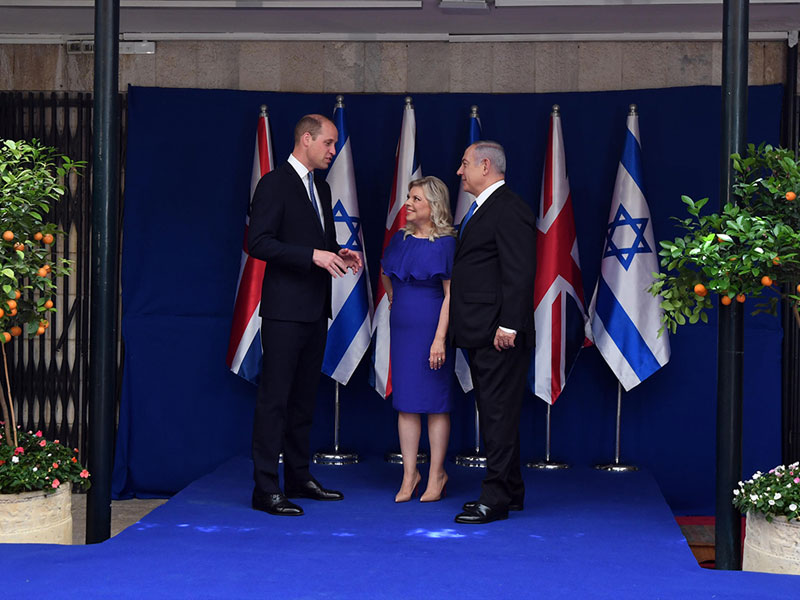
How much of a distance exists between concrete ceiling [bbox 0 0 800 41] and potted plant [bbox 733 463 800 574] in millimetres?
2762

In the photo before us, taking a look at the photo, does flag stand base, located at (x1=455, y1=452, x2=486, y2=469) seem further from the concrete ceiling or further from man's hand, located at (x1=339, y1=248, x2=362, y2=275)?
the concrete ceiling

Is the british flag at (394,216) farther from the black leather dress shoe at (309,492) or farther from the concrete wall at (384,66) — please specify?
the black leather dress shoe at (309,492)

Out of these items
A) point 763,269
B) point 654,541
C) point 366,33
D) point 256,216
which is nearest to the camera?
point 763,269

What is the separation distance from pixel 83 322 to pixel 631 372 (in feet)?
10.9

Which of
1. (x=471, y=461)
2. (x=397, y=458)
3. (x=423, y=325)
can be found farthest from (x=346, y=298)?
(x=423, y=325)

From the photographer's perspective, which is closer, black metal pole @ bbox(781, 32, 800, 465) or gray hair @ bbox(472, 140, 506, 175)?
gray hair @ bbox(472, 140, 506, 175)

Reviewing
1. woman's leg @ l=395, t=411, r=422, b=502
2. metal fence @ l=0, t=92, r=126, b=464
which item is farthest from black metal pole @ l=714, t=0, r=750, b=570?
metal fence @ l=0, t=92, r=126, b=464

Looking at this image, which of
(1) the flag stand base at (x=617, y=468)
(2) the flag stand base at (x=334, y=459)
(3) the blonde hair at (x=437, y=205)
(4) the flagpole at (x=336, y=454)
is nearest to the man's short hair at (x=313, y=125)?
(3) the blonde hair at (x=437, y=205)

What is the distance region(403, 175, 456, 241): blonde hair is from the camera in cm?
431

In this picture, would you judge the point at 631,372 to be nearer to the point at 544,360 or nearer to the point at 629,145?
the point at 544,360

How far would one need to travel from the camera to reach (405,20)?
5578mm

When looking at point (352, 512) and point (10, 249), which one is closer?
point (10, 249)

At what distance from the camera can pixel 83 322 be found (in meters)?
5.96

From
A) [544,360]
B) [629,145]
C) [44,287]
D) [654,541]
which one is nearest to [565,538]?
[654,541]
